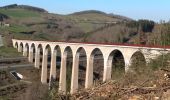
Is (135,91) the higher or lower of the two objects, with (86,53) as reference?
lower

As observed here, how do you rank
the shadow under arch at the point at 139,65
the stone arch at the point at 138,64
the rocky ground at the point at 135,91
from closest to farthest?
1. the rocky ground at the point at 135,91
2. the shadow under arch at the point at 139,65
3. the stone arch at the point at 138,64

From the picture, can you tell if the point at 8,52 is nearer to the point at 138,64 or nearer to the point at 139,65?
the point at 138,64

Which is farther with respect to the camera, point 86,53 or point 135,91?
point 86,53

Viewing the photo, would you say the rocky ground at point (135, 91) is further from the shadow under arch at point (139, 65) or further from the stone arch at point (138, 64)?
the stone arch at point (138, 64)

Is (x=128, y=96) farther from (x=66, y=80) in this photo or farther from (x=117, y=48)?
(x=66, y=80)

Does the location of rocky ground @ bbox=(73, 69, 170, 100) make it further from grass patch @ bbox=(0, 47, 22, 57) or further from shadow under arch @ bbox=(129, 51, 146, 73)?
grass patch @ bbox=(0, 47, 22, 57)

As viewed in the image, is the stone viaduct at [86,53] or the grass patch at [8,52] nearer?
the stone viaduct at [86,53]

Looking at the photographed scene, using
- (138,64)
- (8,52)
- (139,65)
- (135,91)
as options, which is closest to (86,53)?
(138,64)

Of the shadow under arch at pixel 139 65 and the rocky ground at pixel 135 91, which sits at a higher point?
the shadow under arch at pixel 139 65

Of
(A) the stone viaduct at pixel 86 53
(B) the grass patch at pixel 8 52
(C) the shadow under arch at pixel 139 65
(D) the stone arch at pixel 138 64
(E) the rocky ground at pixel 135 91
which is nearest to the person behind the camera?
(E) the rocky ground at pixel 135 91

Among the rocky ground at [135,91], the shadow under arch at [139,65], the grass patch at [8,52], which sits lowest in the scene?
the rocky ground at [135,91]

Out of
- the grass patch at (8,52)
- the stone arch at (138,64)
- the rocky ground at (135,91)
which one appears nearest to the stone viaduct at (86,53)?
the stone arch at (138,64)

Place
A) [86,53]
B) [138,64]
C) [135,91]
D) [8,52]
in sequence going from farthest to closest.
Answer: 1. [8,52]
2. [86,53]
3. [138,64]
4. [135,91]

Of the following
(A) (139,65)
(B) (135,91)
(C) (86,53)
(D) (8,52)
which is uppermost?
(D) (8,52)
